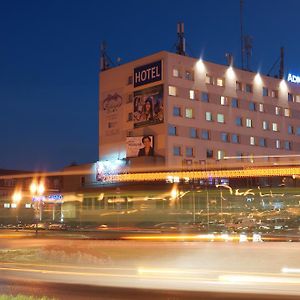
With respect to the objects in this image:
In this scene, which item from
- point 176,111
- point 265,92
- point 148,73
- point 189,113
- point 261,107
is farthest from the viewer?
point 265,92

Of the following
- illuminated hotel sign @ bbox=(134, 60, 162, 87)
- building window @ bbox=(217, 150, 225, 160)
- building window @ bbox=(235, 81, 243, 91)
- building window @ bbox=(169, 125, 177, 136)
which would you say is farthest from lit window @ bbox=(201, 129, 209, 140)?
illuminated hotel sign @ bbox=(134, 60, 162, 87)

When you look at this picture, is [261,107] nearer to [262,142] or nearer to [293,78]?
[262,142]

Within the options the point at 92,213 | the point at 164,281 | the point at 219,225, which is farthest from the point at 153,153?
the point at 164,281

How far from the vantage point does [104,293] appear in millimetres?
14234

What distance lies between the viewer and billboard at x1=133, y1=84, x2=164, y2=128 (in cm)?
7269

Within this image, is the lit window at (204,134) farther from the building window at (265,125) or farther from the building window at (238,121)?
the building window at (265,125)

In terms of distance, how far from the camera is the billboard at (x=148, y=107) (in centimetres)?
7269

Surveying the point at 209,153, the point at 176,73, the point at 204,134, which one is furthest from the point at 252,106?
the point at 176,73

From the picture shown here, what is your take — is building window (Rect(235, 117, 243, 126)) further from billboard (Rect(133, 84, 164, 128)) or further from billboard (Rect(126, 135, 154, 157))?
billboard (Rect(126, 135, 154, 157))

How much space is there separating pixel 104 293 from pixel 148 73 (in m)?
61.5

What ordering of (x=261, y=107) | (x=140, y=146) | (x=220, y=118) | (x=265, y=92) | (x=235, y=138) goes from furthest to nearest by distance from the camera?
(x=265, y=92) → (x=261, y=107) → (x=235, y=138) → (x=220, y=118) → (x=140, y=146)

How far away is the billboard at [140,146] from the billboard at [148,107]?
6.07 feet

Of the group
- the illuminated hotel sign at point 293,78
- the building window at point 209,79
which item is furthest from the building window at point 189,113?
the illuminated hotel sign at point 293,78

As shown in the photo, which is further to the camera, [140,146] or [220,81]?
[220,81]
